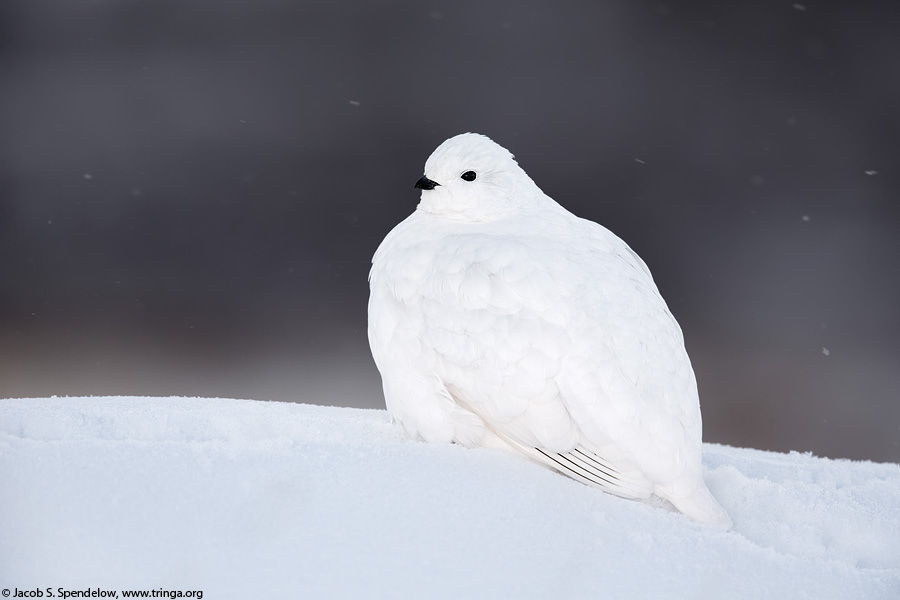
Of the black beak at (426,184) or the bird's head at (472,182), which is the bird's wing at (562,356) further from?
the black beak at (426,184)

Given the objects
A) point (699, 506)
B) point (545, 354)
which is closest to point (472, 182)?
point (545, 354)

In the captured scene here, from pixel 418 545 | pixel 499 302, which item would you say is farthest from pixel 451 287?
pixel 418 545

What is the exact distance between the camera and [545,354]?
264 centimetres

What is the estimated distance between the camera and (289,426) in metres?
2.95

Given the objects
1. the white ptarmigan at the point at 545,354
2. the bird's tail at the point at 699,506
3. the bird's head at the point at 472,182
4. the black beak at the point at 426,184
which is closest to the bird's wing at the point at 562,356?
the white ptarmigan at the point at 545,354

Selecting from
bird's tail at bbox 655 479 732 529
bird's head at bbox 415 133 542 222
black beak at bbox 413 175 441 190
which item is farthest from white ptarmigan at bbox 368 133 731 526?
black beak at bbox 413 175 441 190

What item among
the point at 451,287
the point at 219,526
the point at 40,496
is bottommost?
the point at 219,526

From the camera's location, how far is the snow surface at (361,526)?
1889 millimetres

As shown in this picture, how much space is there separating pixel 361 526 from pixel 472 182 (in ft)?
5.72

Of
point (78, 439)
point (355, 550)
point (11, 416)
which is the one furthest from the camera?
point (11, 416)

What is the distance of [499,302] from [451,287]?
0.21 m

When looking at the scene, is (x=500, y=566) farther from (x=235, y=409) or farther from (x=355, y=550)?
(x=235, y=409)

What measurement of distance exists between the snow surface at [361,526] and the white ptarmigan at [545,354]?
0.42 feet

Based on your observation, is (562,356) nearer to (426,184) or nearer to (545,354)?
(545,354)
